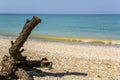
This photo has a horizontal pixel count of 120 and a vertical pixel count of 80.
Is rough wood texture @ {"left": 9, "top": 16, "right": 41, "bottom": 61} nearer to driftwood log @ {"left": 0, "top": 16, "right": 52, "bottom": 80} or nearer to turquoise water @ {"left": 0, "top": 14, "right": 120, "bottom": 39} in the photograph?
driftwood log @ {"left": 0, "top": 16, "right": 52, "bottom": 80}

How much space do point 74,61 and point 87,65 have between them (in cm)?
91

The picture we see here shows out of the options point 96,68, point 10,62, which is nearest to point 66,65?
point 96,68

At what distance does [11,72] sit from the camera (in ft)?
29.6

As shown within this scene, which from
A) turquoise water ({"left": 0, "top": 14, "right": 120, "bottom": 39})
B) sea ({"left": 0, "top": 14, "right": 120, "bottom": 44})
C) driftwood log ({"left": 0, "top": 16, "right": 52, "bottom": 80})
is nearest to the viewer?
driftwood log ({"left": 0, "top": 16, "right": 52, "bottom": 80})

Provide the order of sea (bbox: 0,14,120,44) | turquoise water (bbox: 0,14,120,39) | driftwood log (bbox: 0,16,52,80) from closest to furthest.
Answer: driftwood log (bbox: 0,16,52,80)
sea (bbox: 0,14,120,44)
turquoise water (bbox: 0,14,120,39)

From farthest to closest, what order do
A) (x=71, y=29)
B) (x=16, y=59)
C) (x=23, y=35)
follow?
(x=71, y=29)
(x=16, y=59)
(x=23, y=35)

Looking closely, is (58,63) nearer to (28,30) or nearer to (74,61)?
(74,61)

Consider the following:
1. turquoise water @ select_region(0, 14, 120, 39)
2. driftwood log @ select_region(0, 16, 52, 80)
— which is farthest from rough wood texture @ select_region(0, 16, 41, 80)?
turquoise water @ select_region(0, 14, 120, 39)

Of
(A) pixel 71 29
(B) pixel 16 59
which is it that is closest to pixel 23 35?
(B) pixel 16 59

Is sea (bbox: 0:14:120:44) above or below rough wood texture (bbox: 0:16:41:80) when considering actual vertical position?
above

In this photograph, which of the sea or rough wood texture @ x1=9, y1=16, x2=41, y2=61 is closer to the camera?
rough wood texture @ x1=9, y1=16, x2=41, y2=61

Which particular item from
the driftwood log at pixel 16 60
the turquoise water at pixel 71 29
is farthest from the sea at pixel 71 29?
the driftwood log at pixel 16 60

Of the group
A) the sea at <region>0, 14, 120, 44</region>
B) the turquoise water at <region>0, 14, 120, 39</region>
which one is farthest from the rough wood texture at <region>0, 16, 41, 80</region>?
the turquoise water at <region>0, 14, 120, 39</region>

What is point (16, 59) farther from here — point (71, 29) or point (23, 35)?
point (71, 29)
